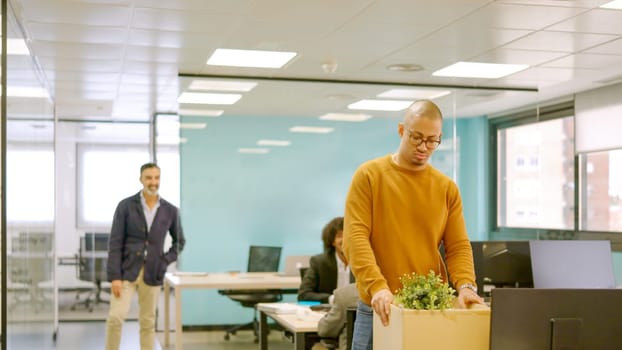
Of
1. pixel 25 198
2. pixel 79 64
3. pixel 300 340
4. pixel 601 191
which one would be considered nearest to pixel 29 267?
pixel 25 198

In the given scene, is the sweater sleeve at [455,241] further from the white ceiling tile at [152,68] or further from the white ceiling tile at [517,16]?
the white ceiling tile at [152,68]

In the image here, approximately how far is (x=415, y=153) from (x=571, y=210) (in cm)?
697

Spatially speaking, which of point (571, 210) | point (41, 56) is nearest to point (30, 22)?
point (41, 56)

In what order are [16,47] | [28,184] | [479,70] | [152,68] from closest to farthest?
[16,47], [28,184], [152,68], [479,70]

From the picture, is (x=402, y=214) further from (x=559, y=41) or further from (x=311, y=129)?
(x=311, y=129)

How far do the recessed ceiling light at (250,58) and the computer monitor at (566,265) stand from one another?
2849 mm

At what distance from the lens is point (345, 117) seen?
336 inches

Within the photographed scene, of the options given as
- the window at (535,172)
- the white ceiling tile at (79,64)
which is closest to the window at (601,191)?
the window at (535,172)

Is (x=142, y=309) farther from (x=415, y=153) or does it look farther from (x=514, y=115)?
(x=514, y=115)

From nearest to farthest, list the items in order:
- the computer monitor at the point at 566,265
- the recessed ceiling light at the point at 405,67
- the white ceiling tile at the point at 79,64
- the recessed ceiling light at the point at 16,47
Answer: the computer monitor at the point at 566,265 → the recessed ceiling light at the point at 16,47 → the white ceiling tile at the point at 79,64 → the recessed ceiling light at the point at 405,67

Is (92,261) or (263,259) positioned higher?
(263,259)

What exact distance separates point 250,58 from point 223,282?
206 centimetres

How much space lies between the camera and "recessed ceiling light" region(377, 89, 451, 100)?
27.3 feet

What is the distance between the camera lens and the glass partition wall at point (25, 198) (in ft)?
16.5
